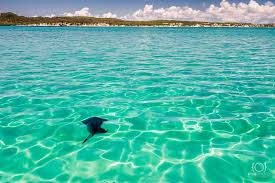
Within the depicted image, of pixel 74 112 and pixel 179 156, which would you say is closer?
pixel 179 156

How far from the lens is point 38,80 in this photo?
1556 cm

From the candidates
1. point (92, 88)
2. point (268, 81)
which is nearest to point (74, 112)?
point (92, 88)

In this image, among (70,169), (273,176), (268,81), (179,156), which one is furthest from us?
(268,81)

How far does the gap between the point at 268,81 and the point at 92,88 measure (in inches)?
404

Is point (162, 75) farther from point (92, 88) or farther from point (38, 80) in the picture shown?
point (38, 80)

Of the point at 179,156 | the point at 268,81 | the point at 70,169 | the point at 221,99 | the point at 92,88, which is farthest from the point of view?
the point at 268,81

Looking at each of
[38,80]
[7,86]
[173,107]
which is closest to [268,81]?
[173,107]

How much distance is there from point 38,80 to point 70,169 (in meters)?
10.2

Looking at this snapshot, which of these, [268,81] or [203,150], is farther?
[268,81]

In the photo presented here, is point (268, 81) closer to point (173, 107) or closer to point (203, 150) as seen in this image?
point (173, 107)

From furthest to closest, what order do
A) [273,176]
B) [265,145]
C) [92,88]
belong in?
[92,88] < [265,145] < [273,176]

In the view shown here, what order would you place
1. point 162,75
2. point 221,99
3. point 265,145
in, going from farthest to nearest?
point 162,75
point 221,99
point 265,145

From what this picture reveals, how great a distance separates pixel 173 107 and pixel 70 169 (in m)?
5.47

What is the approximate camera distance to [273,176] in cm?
634
